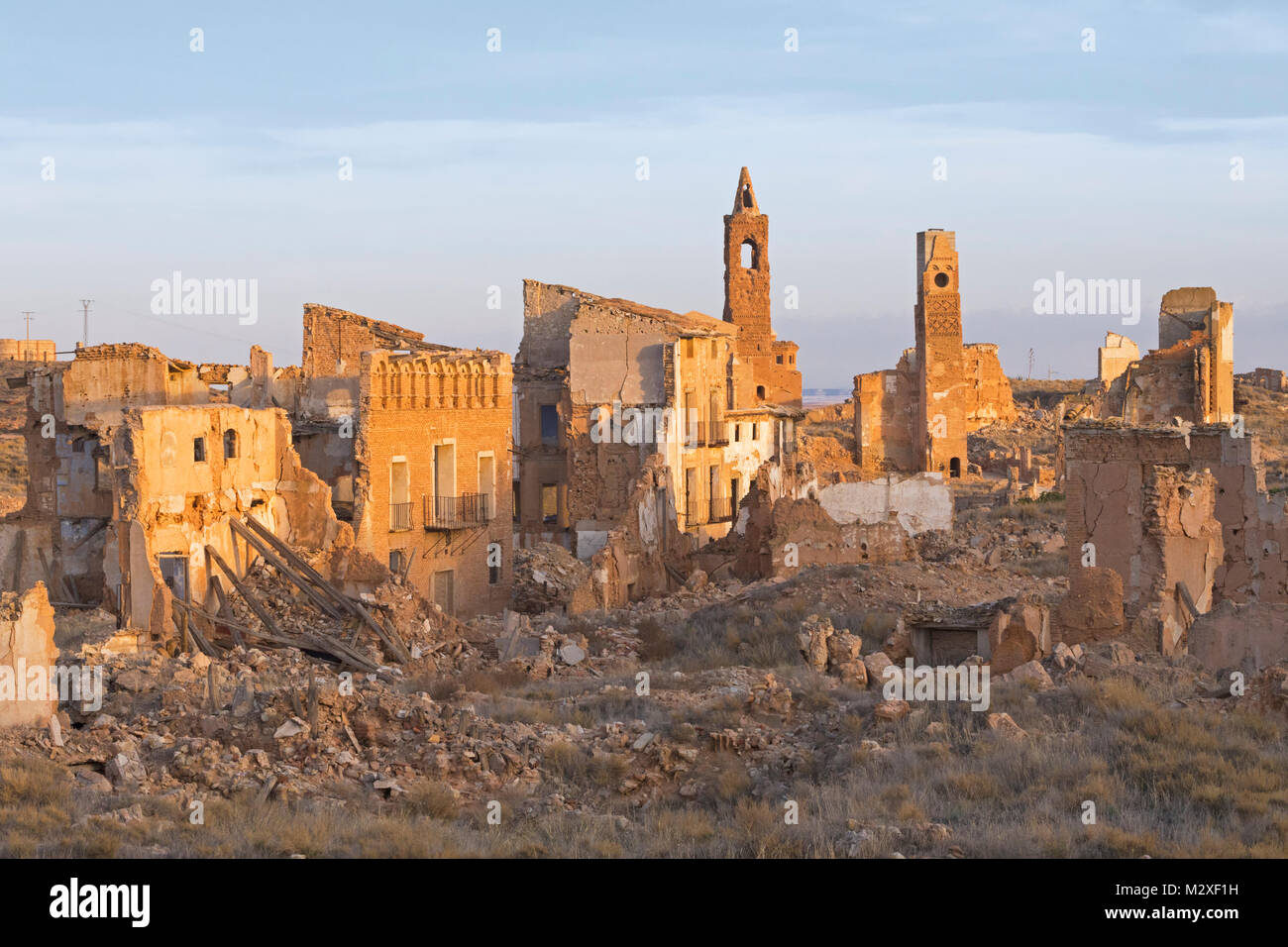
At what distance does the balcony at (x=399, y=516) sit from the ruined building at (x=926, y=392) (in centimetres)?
3365

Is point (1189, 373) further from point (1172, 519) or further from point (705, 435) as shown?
point (1172, 519)

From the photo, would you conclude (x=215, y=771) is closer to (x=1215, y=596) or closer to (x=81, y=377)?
(x=1215, y=596)

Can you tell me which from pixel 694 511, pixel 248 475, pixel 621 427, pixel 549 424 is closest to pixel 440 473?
pixel 248 475

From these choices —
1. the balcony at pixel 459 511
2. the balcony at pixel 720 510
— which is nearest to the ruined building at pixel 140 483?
the balcony at pixel 459 511

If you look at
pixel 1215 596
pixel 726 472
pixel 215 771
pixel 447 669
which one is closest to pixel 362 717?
pixel 215 771

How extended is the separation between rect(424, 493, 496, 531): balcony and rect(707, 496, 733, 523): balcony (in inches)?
411

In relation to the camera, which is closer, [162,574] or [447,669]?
[447,669]

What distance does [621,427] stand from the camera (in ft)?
126

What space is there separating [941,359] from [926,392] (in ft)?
5.48

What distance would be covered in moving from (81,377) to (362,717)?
15.4 m

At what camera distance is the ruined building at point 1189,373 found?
1598 inches

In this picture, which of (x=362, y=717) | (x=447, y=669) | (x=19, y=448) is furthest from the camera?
(x=19, y=448)

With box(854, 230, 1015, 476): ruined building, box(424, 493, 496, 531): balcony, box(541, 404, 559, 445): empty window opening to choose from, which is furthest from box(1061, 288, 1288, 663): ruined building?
box(854, 230, 1015, 476): ruined building
